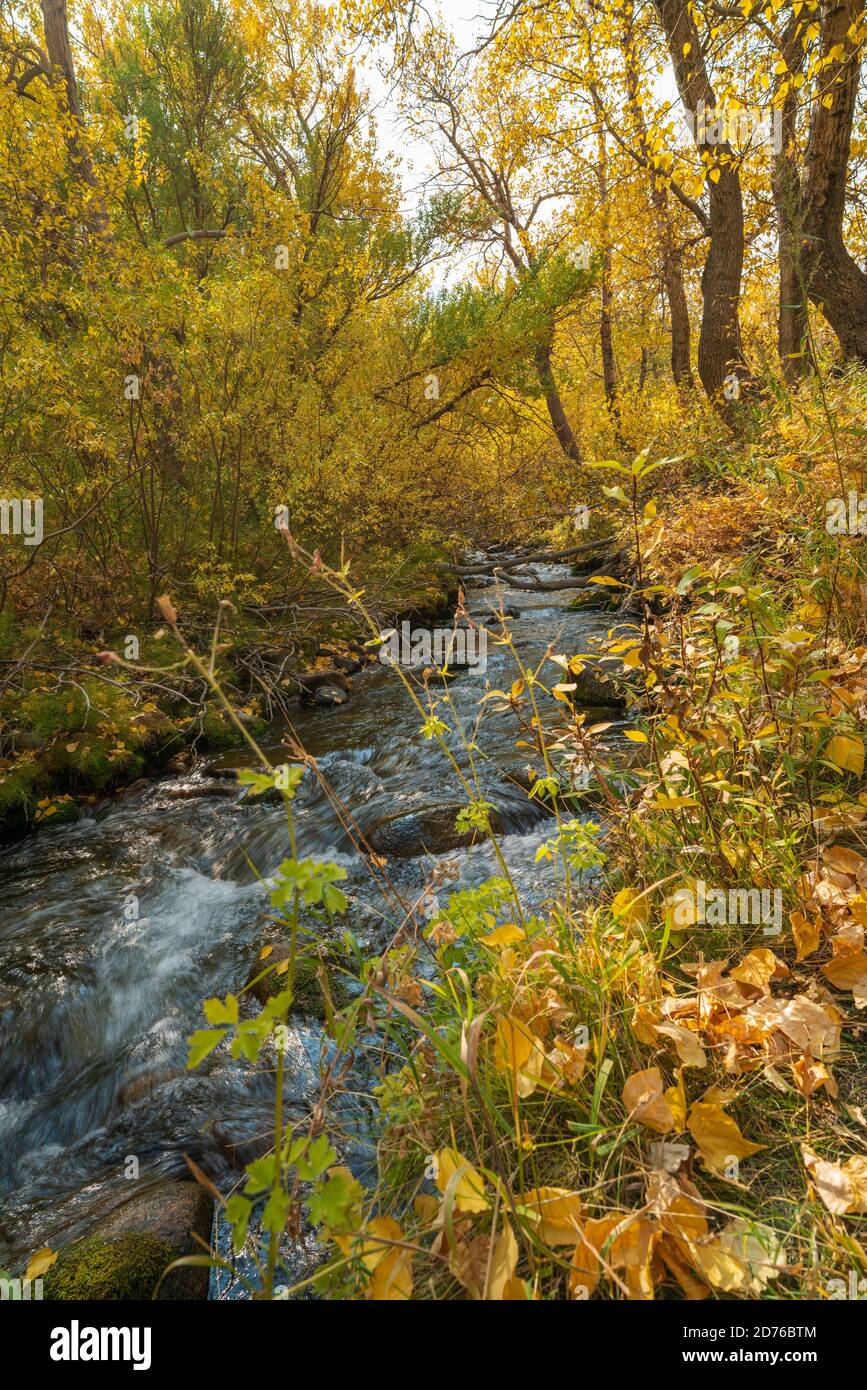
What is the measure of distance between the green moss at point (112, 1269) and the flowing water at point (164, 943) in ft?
0.78

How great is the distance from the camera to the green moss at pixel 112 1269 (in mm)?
1885

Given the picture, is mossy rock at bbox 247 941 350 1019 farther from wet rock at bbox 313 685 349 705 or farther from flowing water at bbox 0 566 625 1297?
wet rock at bbox 313 685 349 705

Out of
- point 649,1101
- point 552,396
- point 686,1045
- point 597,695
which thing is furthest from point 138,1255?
point 552,396

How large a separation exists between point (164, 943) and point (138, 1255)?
2.24 metres

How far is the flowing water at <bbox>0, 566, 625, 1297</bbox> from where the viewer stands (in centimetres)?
265

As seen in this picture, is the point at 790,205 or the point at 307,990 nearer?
the point at 307,990

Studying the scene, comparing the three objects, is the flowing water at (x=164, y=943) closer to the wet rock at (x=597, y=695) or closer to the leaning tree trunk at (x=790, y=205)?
the wet rock at (x=597, y=695)

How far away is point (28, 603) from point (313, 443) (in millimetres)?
3656

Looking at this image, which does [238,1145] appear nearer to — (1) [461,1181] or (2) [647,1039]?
(1) [461,1181]

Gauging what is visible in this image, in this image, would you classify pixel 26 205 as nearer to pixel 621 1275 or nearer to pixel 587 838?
pixel 587 838

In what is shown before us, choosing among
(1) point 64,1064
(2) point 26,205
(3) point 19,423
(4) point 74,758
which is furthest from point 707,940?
(2) point 26,205

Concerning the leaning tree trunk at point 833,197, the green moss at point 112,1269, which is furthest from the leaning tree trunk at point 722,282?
the green moss at point 112,1269

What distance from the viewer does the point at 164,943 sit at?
4.06 m

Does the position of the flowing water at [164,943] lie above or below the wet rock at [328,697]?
below
